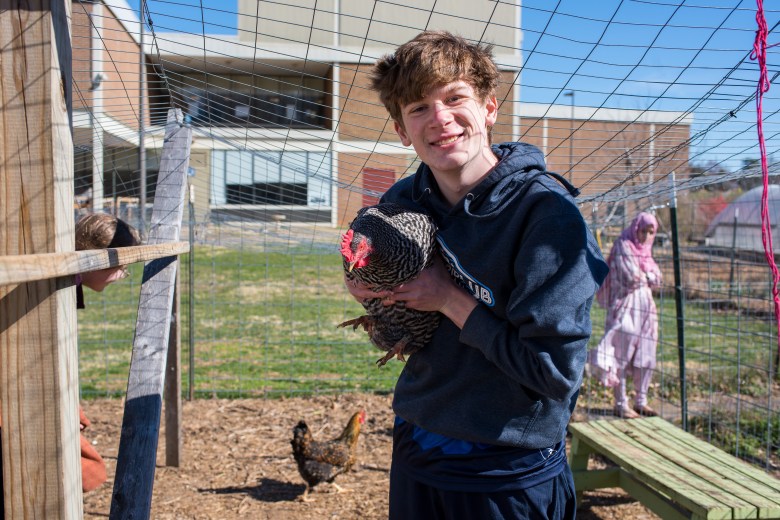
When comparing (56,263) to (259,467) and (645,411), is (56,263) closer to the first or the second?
(259,467)

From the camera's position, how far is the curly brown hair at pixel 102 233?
2154 millimetres

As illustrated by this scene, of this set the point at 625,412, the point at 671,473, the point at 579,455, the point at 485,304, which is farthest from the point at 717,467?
the point at 485,304

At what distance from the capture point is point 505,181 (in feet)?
4.69

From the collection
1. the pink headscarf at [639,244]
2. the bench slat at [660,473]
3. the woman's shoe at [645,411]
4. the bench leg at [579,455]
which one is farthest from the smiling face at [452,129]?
the woman's shoe at [645,411]

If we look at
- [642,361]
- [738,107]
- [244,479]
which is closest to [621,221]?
[642,361]

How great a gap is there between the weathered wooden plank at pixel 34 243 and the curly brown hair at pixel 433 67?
0.72 meters

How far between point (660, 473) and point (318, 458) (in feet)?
5.86

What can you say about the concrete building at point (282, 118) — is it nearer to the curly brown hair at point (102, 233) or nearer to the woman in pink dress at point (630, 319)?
the curly brown hair at point (102, 233)

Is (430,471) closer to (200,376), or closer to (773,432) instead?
(773,432)

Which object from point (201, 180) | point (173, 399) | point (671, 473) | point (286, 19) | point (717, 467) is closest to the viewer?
point (671, 473)

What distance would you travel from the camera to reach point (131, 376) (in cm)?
195

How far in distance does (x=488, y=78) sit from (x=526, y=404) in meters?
0.78

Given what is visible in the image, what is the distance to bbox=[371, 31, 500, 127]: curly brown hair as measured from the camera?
143 centimetres

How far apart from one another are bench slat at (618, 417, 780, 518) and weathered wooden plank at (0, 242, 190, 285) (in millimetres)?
2584
